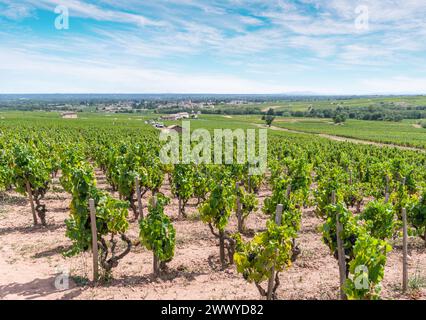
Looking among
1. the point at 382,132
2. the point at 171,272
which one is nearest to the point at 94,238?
the point at 171,272

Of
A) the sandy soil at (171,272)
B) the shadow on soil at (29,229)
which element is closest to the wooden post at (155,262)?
the sandy soil at (171,272)

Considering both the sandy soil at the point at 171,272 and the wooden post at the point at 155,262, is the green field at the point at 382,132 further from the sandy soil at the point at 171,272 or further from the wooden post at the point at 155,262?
the wooden post at the point at 155,262

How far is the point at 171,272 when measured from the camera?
1043 cm

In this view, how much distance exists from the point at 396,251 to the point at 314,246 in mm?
2912

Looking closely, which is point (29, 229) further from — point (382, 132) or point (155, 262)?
point (382, 132)

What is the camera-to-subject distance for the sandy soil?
9.04m

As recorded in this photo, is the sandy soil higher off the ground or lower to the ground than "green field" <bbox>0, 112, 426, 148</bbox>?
lower

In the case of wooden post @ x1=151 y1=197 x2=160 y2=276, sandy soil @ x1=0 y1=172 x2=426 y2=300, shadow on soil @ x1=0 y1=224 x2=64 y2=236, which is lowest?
sandy soil @ x1=0 y1=172 x2=426 y2=300

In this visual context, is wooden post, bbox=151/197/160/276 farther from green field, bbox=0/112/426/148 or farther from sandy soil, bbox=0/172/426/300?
green field, bbox=0/112/426/148

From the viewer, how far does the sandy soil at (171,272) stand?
29.7ft

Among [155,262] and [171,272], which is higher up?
[155,262]

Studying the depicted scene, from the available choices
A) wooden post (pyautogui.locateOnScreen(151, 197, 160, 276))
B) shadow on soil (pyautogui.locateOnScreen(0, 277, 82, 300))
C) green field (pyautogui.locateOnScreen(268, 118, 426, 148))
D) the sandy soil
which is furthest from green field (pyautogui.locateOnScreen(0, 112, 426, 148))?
shadow on soil (pyautogui.locateOnScreen(0, 277, 82, 300))

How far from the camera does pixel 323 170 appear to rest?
2084 cm
